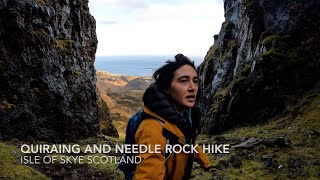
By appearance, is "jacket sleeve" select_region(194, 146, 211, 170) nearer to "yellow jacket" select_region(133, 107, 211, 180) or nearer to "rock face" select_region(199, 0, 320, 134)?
"yellow jacket" select_region(133, 107, 211, 180)

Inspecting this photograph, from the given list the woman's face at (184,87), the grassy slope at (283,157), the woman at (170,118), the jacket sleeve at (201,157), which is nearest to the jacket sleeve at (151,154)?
the woman at (170,118)

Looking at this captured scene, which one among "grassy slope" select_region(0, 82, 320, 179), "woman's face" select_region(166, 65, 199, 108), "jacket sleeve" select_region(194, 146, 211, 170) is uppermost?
"woman's face" select_region(166, 65, 199, 108)

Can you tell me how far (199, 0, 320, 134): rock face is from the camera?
36.7 m

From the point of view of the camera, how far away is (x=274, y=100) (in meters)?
36.7

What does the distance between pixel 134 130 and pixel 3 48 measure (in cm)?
3974

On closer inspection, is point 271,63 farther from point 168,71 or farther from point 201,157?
point 168,71

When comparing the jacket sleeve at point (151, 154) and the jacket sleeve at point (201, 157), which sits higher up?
the jacket sleeve at point (151, 154)

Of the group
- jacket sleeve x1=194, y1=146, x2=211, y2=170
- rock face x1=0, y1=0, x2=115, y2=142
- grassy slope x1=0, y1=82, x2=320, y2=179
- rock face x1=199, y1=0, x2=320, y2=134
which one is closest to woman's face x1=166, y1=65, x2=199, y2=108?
jacket sleeve x1=194, y1=146, x2=211, y2=170

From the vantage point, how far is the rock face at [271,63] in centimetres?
3666

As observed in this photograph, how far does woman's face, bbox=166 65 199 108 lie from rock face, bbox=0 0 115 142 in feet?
121

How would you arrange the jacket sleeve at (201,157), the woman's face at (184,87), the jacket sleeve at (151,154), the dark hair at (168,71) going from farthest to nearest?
the jacket sleeve at (201,157) → the dark hair at (168,71) → the woman's face at (184,87) → the jacket sleeve at (151,154)

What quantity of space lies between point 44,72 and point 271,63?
2655 centimetres

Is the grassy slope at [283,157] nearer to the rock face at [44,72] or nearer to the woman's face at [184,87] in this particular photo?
the woman's face at [184,87]

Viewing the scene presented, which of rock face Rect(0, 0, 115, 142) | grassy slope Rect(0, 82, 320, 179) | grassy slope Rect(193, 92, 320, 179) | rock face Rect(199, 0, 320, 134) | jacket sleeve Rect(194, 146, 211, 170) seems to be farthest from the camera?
rock face Rect(0, 0, 115, 142)
